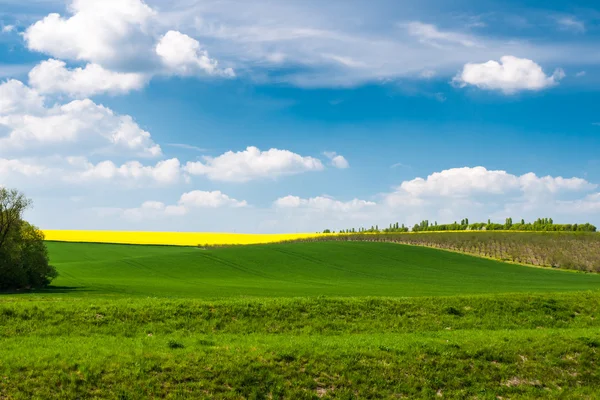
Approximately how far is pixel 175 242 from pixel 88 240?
61.7 feet

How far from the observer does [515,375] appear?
1714cm

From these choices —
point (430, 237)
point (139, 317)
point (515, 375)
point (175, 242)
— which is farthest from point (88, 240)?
point (515, 375)

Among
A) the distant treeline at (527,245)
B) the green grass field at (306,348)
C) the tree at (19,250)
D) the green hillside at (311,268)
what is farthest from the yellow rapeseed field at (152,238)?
the green grass field at (306,348)

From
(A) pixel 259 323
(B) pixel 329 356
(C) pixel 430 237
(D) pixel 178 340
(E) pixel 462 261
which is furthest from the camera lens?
Answer: (C) pixel 430 237

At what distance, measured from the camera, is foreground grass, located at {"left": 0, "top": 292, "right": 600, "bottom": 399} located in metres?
14.8

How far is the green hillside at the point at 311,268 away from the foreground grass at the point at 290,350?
30393 millimetres

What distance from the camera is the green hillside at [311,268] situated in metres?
58.2

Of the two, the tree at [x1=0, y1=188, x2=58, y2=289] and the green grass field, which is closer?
the green grass field

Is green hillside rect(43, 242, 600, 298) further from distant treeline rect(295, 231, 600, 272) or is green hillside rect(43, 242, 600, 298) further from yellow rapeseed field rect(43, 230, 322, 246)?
yellow rapeseed field rect(43, 230, 322, 246)

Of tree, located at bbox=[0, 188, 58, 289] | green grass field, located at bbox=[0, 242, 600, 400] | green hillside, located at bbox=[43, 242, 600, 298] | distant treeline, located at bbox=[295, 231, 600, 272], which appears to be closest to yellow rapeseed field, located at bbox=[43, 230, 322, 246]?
green hillside, located at bbox=[43, 242, 600, 298]

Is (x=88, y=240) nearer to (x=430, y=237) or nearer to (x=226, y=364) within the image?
(x=430, y=237)

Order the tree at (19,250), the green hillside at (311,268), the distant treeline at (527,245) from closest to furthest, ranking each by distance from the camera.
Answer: the tree at (19,250) → the green hillside at (311,268) → the distant treeline at (527,245)

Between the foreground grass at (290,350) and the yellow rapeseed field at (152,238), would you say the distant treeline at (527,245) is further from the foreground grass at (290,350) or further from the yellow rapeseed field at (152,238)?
the foreground grass at (290,350)

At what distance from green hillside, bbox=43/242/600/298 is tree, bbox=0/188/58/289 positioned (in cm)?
541
